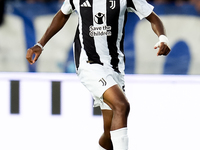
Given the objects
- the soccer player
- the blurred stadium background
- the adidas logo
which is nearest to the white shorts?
the soccer player

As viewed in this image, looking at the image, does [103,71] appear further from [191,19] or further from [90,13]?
[191,19]

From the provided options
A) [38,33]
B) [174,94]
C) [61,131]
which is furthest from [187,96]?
[38,33]

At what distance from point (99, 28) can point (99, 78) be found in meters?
0.41

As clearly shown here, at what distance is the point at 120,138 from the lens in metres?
3.54

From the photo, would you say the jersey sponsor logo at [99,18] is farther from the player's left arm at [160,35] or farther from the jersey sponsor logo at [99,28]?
the player's left arm at [160,35]

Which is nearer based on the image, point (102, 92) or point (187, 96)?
point (102, 92)

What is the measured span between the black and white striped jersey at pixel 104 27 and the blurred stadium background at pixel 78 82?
4.74ft

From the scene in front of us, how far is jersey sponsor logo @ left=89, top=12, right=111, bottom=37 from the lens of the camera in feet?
12.6

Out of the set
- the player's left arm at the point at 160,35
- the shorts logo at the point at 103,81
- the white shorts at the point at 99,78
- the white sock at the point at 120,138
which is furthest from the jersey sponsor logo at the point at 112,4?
the white sock at the point at 120,138

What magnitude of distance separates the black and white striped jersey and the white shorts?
0.18ft

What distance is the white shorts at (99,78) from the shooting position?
→ 375 centimetres

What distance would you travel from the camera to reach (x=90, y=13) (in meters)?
3.87

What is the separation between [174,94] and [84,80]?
1932 mm

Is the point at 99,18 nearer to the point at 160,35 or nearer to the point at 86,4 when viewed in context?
the point at 86,4
